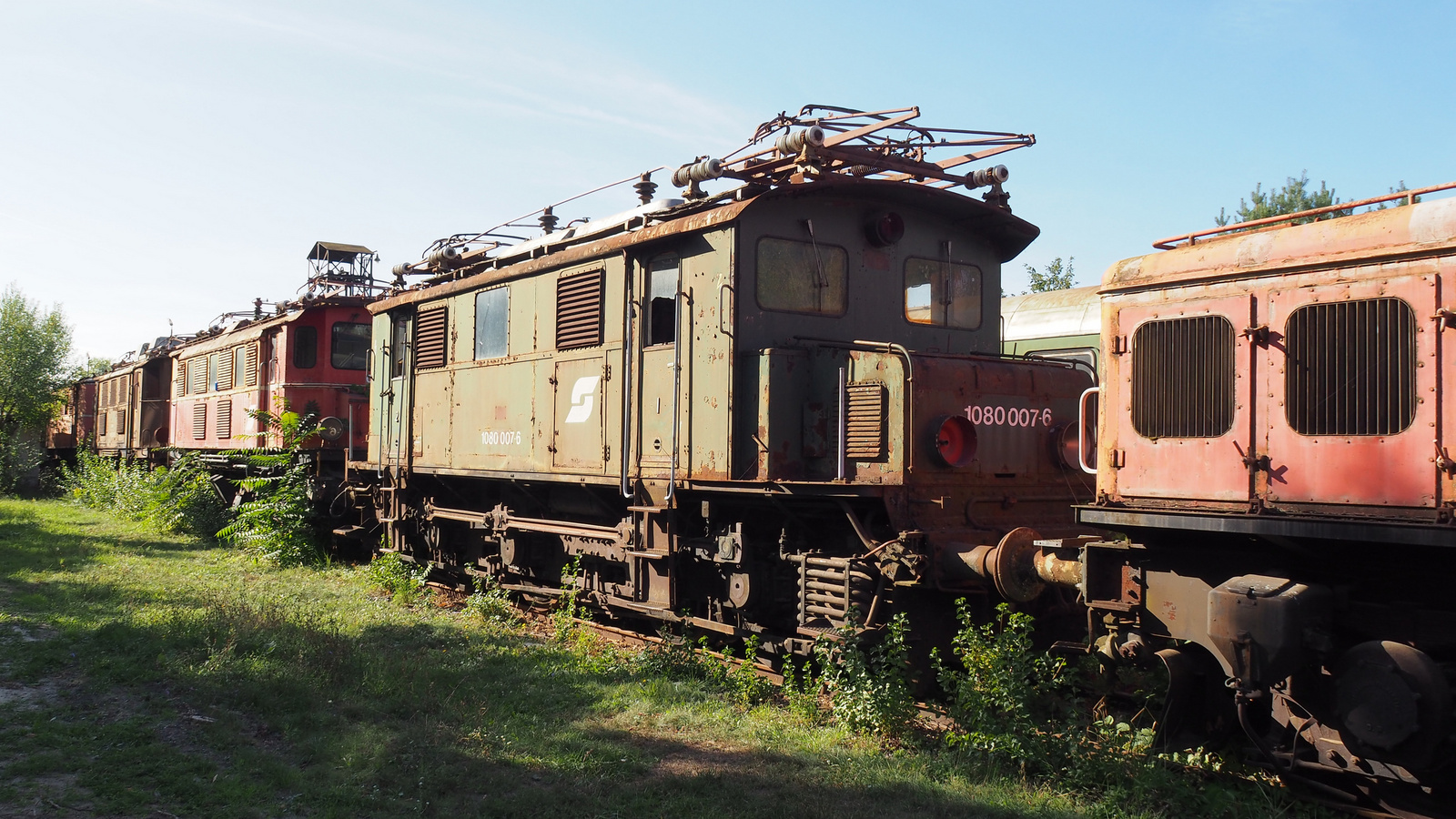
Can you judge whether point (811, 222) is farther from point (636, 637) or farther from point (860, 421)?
point (636, 637)

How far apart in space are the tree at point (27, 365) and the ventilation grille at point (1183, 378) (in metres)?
35.5

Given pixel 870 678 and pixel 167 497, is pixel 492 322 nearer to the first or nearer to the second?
pixel 870 678

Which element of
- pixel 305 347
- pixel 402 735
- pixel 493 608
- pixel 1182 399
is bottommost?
pixel 402 735

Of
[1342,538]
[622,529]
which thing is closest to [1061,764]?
[1342,538]

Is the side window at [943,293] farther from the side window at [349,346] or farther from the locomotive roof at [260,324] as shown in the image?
the locomotive roof at [260,324]

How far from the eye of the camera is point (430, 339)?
13391 millimetres

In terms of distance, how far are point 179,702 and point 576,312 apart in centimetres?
488

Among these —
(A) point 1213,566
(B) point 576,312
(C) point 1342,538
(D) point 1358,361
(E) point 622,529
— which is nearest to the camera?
(C) point 1342,538

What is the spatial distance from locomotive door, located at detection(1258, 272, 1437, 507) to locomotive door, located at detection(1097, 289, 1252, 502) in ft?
0.53

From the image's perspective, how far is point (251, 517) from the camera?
15.8m

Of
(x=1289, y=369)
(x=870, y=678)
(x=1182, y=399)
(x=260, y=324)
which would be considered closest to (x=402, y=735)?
(x=870, y=678)

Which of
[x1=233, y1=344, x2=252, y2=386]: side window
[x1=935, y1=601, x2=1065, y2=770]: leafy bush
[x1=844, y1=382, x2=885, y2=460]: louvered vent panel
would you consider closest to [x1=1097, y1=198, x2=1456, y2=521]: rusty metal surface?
[x1=935, y1=601, x2=1065, y2=770]: leafy bush

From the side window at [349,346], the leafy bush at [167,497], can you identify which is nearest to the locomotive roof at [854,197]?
the side window at [349,346]

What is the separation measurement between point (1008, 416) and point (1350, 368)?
2981 millimetres
